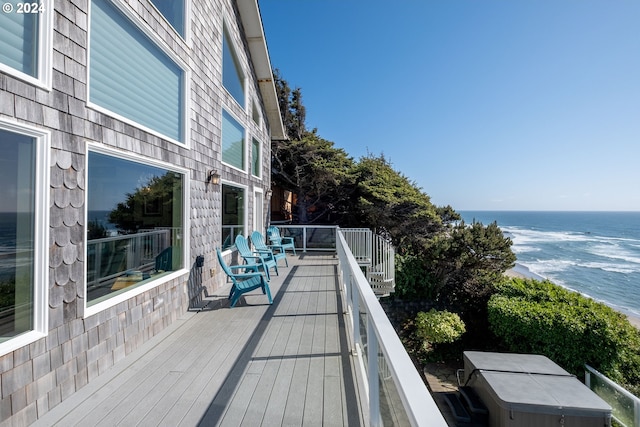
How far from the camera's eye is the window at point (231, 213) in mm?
6121

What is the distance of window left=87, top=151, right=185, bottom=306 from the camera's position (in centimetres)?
273

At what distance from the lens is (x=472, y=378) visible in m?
5.70

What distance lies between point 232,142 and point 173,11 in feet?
8.96

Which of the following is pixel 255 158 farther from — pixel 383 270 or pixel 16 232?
pixel 16 232

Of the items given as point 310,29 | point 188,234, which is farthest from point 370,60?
point 188,234

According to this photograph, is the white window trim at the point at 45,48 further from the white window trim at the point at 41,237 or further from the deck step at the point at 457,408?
the deck step at the point at 457,408

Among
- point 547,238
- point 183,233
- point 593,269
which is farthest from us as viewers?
point 547,238

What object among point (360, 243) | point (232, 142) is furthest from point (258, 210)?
point (360, 243)

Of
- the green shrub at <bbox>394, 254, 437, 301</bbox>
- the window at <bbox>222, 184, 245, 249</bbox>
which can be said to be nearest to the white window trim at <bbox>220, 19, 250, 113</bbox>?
the window at <bbox>222, 184, 245, 249</bbox>

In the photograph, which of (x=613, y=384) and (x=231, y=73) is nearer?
(x=231, y=73)

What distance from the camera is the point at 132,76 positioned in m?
3.27

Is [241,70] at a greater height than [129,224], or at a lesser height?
greater

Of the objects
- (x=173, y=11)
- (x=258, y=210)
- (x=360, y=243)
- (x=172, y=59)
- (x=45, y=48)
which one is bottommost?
(x=360, y=243)

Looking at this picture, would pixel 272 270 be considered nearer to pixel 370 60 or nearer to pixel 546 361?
pixel 546 361
